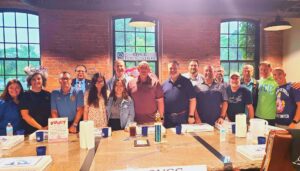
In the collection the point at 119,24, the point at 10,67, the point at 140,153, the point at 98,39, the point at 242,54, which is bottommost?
the point at 140,153

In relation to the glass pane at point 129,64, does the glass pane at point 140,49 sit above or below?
above

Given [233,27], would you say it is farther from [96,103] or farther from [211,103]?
[96,103]

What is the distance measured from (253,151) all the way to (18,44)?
16.8 ft

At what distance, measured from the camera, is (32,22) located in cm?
537

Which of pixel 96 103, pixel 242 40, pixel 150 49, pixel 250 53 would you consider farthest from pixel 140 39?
pixel 96 103

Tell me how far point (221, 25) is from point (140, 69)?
325 cm

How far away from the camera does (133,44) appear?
18.7 feet

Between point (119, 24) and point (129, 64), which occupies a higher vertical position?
point (119, 24)

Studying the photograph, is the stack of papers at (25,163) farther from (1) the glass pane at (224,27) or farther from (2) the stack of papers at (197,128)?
(1) the glass pane at (224,27)

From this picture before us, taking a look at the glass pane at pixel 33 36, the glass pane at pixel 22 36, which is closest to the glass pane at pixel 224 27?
the glass pane at pixel 33 36

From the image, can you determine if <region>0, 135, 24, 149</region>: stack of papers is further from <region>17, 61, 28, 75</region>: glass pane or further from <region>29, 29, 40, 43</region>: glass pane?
<region>29, 29, 40, 43</region>: glass pane

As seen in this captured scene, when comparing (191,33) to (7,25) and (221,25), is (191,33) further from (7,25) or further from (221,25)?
(7,25)

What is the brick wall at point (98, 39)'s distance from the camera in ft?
17.2

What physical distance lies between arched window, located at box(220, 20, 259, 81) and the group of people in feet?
6.48
